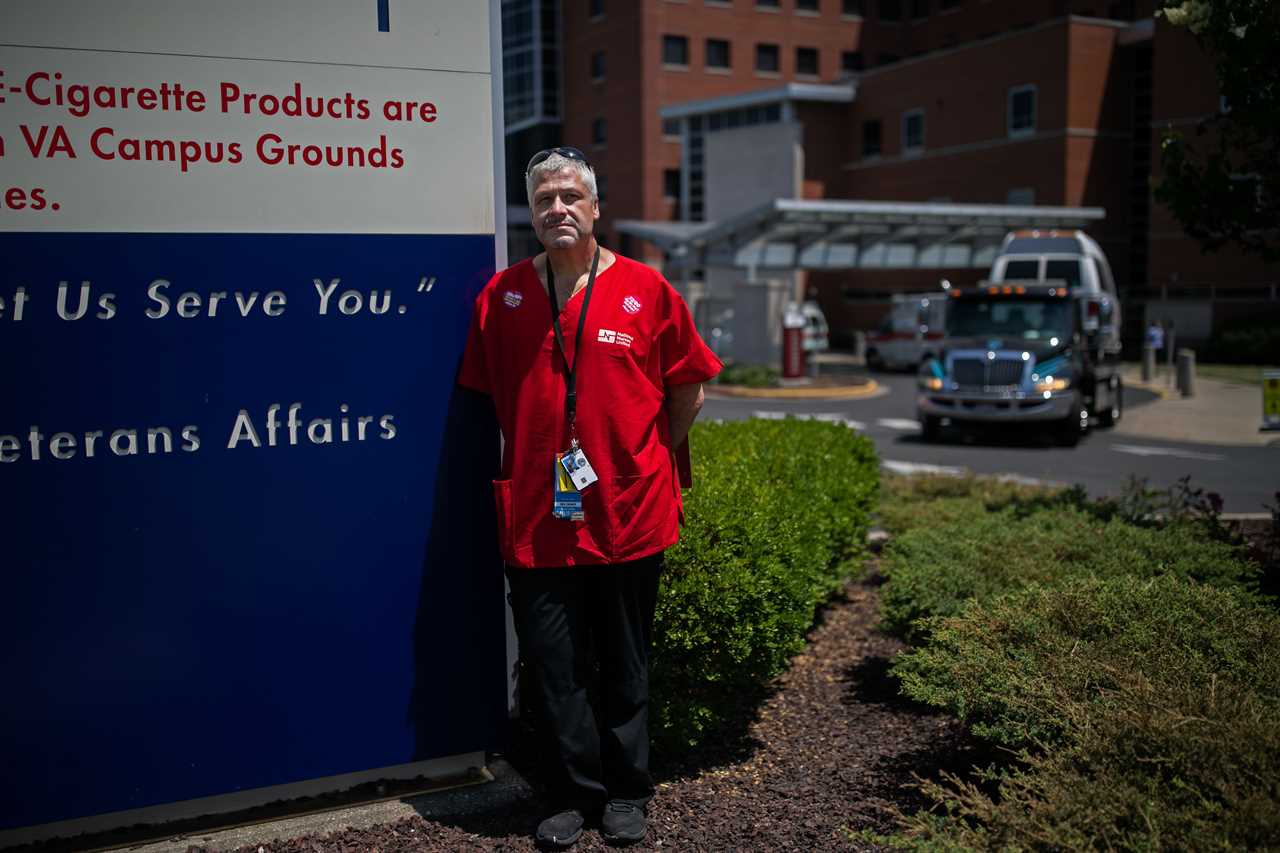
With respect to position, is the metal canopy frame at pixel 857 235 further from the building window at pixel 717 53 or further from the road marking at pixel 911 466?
the building window at pixel 717 53

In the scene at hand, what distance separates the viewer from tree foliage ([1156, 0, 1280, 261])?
18.3 ft

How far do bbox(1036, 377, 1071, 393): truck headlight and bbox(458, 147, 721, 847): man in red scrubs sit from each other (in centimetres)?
1308

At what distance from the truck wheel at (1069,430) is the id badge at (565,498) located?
13.7m

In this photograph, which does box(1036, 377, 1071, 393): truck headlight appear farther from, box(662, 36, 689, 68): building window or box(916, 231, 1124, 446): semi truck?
box(662, 36, 689, 68): building window

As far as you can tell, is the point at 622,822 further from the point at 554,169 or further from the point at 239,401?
the point at 554,169

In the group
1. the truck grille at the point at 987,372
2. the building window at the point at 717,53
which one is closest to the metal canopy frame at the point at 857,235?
the truck grille at the point at 987,372

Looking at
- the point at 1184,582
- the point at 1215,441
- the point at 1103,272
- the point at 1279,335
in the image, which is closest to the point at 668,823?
the point at 1184,582

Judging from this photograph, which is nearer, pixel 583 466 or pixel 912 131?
pixel 583 466

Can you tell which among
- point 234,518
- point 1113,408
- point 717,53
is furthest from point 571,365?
point 717,53

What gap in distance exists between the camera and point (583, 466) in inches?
131

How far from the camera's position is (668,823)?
3.59 metres

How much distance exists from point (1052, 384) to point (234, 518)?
1399 cm

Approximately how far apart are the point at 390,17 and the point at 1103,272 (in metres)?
21.9

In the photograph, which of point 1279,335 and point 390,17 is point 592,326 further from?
point 1279,335
